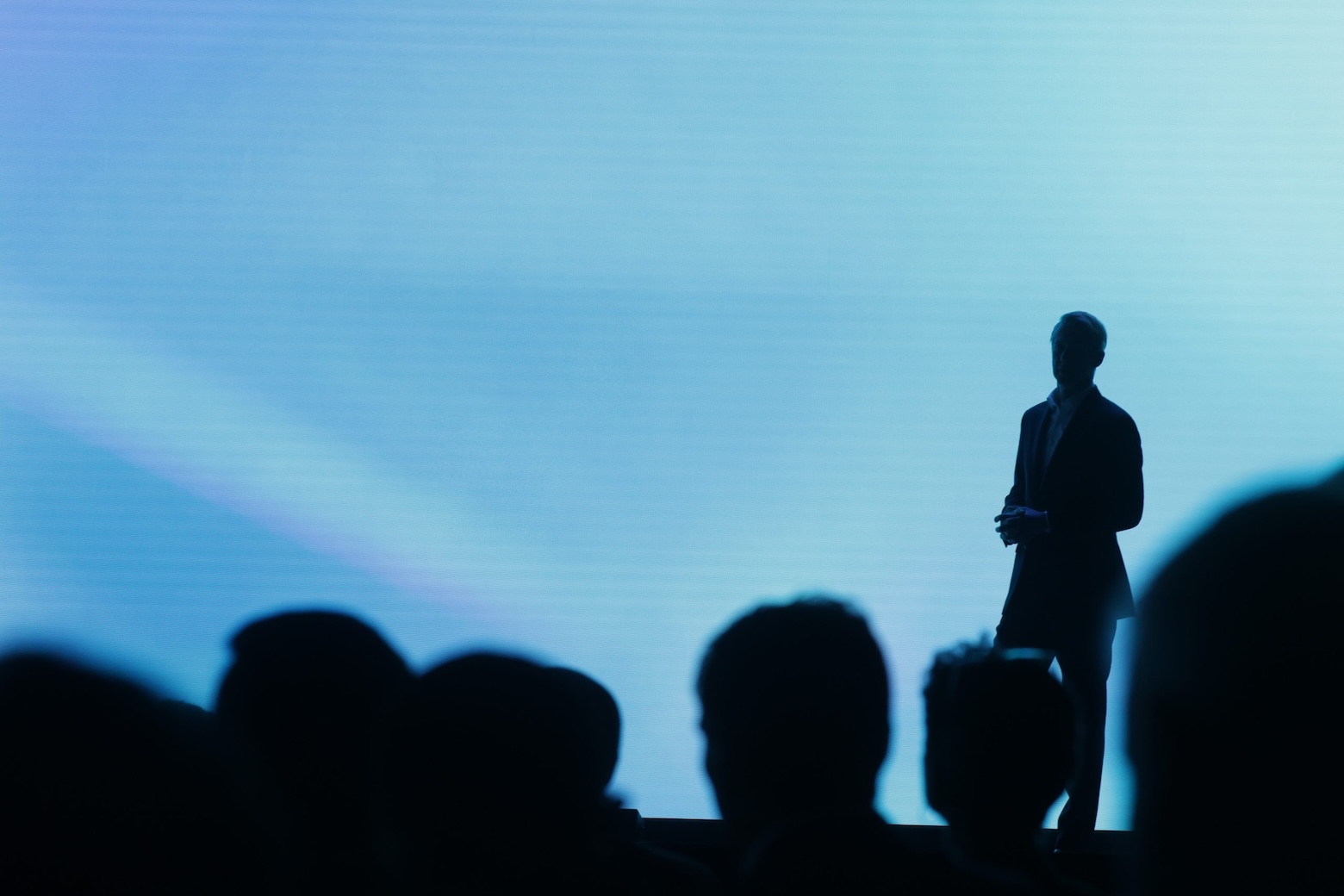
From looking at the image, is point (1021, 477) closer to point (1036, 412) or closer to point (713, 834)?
point (1036, 412)

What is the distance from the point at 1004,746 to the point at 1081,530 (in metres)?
1.25

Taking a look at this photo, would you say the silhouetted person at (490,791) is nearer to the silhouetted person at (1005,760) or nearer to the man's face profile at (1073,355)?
the silhouetted person at (1005,760)

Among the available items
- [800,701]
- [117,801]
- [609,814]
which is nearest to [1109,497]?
[800,701]

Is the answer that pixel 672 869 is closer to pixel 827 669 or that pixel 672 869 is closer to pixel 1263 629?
pixel 827 669

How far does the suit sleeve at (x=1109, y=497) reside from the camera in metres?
2.39

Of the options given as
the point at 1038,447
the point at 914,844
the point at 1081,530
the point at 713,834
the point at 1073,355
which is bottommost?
the point at 713,834

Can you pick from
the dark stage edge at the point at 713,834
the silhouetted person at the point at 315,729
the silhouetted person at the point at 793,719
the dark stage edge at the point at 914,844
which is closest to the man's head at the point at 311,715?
the silhouetted person at the point at 315,729

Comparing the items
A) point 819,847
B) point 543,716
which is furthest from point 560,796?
point 819,847

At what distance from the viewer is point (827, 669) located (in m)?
1.20

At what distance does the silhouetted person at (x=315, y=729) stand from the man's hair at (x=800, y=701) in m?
0.36

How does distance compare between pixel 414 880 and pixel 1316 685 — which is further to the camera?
pixel 414 880

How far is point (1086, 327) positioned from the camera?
239cm

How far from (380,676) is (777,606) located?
0.46 meters

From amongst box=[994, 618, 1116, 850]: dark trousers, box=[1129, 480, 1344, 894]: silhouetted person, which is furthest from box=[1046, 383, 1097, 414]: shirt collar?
box=[1129, 480, 1344, 894]: silhouetted person
